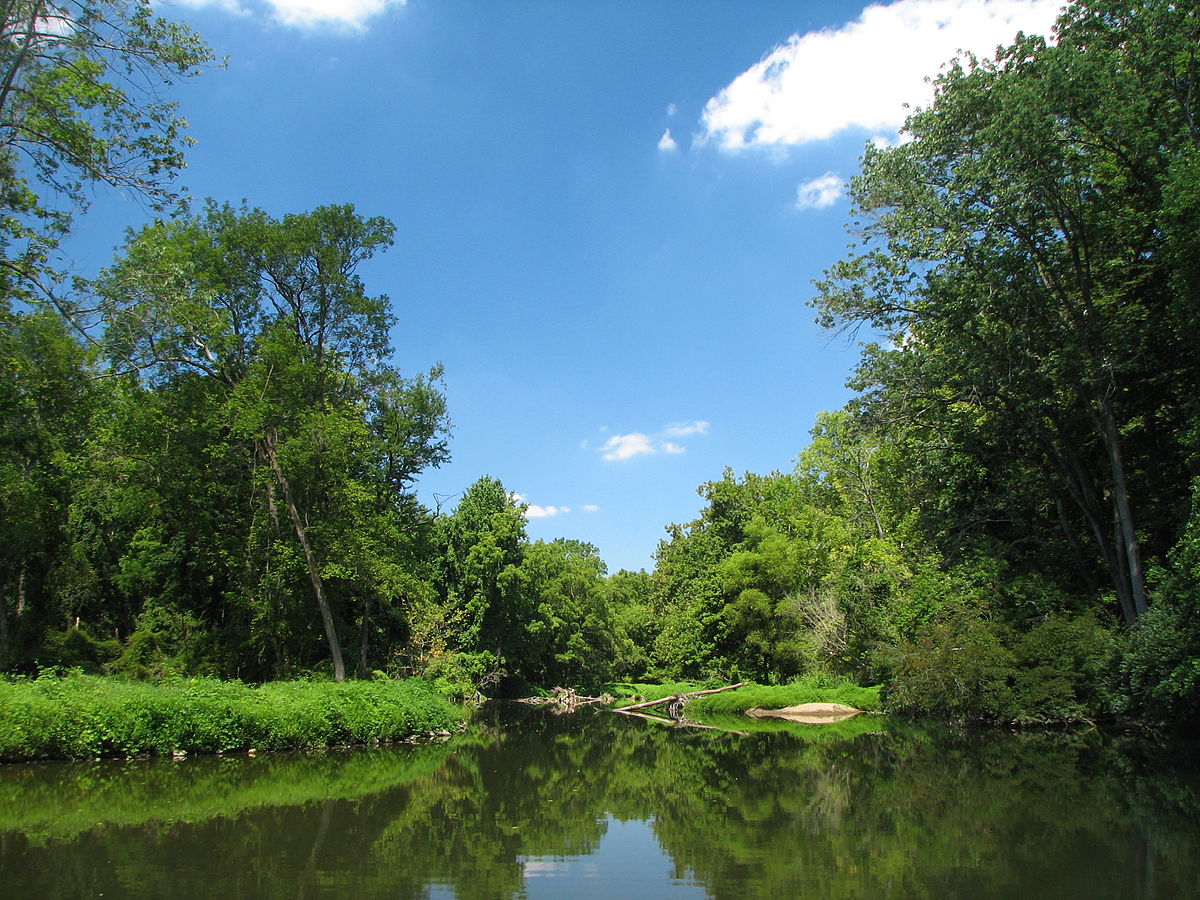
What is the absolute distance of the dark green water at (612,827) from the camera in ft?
24.2

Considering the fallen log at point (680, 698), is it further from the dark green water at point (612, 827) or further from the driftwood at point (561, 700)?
the dark green water at point (612, 827)

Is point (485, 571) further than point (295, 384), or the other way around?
point (485, 571)

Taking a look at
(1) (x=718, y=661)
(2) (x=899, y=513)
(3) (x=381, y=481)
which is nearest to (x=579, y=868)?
(3) (x=381, y=481)

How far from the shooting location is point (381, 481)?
1148 inches

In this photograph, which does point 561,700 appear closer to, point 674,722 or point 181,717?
point 674,722

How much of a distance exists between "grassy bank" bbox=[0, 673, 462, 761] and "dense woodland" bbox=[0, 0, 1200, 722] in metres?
4.86

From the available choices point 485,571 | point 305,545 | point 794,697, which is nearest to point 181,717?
point 305,545

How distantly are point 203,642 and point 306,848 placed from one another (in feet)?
69.5

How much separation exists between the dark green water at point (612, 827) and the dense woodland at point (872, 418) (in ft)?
23.4

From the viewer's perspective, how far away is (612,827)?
1092cm

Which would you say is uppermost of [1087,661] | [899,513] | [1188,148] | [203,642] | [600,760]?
[1188,148]

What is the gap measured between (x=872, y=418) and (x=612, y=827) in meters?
16.6

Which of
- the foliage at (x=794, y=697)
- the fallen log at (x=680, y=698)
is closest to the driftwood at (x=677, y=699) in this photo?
the fallen log at (x=680, y=698)

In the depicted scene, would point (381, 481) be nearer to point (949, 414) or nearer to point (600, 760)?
point (600, 760)
